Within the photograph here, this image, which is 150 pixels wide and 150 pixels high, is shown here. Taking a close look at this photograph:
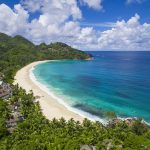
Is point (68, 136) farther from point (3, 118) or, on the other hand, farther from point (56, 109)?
point (56, 109)

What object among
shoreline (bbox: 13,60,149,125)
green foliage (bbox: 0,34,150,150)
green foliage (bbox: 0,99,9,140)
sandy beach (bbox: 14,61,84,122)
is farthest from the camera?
sandy beach (bbox: 14,61,84,122)

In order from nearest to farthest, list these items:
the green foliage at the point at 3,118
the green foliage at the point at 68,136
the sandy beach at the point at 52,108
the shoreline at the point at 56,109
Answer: the green foliage at the point at 68,136 < the green foliage at the point at 3,118 < the shoreline at the point at 56,109 < the sandy beach at the point at 52,108

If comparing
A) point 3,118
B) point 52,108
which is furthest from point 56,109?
point 3,118

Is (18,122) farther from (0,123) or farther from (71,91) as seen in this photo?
(71,91)

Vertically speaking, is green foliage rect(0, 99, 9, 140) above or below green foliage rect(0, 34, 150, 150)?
above

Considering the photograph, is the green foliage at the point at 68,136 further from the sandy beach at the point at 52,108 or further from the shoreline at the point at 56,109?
the sandy beach at the point at 52,108

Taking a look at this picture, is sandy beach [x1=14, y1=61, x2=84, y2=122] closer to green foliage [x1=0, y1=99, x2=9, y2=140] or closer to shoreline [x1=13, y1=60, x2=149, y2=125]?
shoreline [x1=13, y1=60, x2=149, y2=125]

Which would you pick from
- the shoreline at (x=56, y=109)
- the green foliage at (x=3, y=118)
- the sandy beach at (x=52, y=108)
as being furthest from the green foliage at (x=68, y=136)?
the sandy beach at (x=52, y=108)

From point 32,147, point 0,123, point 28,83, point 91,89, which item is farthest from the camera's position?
point 28,83

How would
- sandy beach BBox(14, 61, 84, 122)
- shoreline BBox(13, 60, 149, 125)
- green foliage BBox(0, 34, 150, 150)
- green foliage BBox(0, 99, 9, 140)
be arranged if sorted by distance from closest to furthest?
green foliage BBox(0, 34, 150, 150), green foliage BBox(0, 99, 9, 140), shoreline BBox(13, 60, 149, 125), sandy beach BBox(14, 61, 84, 122)

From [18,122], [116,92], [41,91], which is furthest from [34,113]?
[116,92]

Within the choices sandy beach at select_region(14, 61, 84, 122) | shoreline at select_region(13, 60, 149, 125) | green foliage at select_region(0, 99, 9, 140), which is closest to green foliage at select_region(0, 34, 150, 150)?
green foliage at select_region(0, 99, 9, 140)
